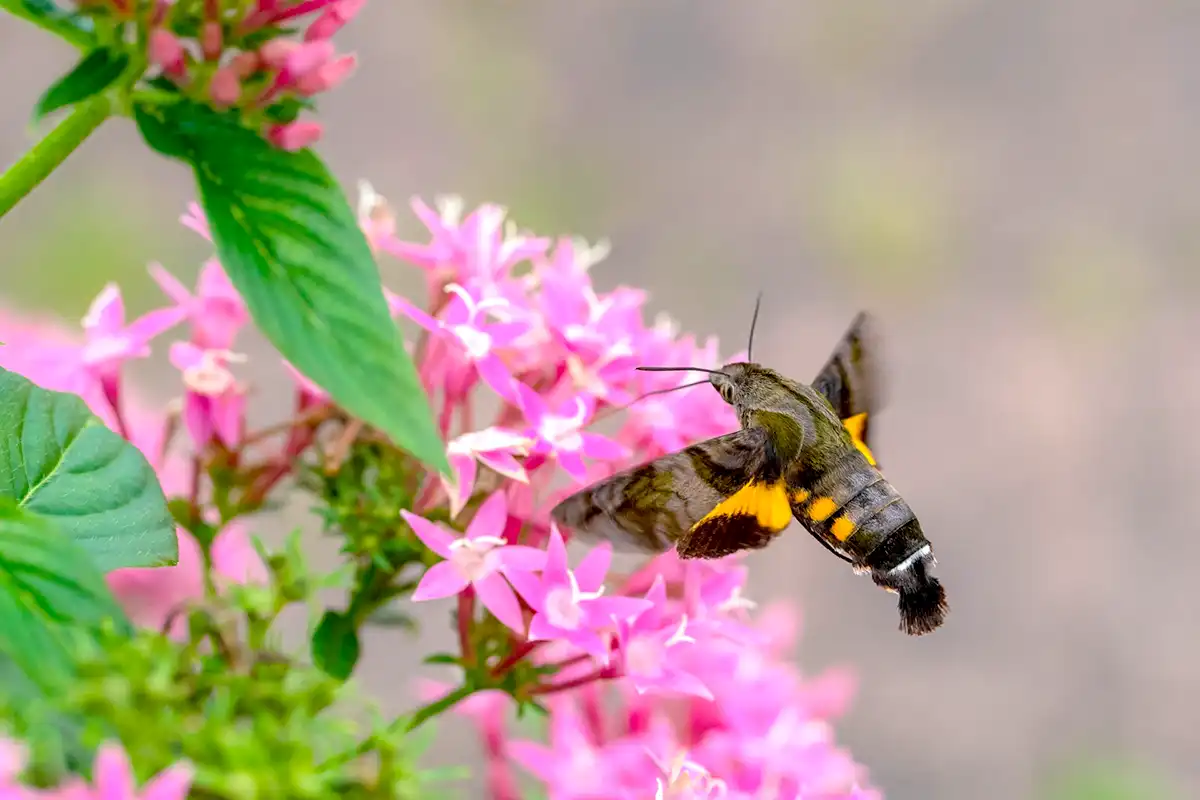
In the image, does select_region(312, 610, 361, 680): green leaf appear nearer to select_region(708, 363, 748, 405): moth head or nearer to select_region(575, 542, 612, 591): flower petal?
select_region(575, 542, 612, 591): flower petal

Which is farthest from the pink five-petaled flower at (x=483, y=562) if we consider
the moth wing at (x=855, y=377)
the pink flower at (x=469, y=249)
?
the moth wing at (x=855, y=377)

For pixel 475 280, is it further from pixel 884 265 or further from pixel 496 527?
pixel 884 265

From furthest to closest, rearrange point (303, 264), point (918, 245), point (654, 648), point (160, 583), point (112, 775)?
1. point (918, 245)
2. point (160, 583)
3. point (654, 648)
4. point (303, 264)
5. point (112, 775)

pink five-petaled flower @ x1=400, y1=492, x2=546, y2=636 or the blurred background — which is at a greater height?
the blurred background

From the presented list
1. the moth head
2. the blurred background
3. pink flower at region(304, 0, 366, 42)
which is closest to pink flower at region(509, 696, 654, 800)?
the moth head

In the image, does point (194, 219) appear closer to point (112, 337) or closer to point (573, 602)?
point (112, 337)

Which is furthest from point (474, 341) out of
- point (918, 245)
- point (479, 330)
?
point (918, 245)

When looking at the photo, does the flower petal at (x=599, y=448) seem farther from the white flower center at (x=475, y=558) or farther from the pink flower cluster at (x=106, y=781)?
the pink flower cluster at (x=106, y=781)
